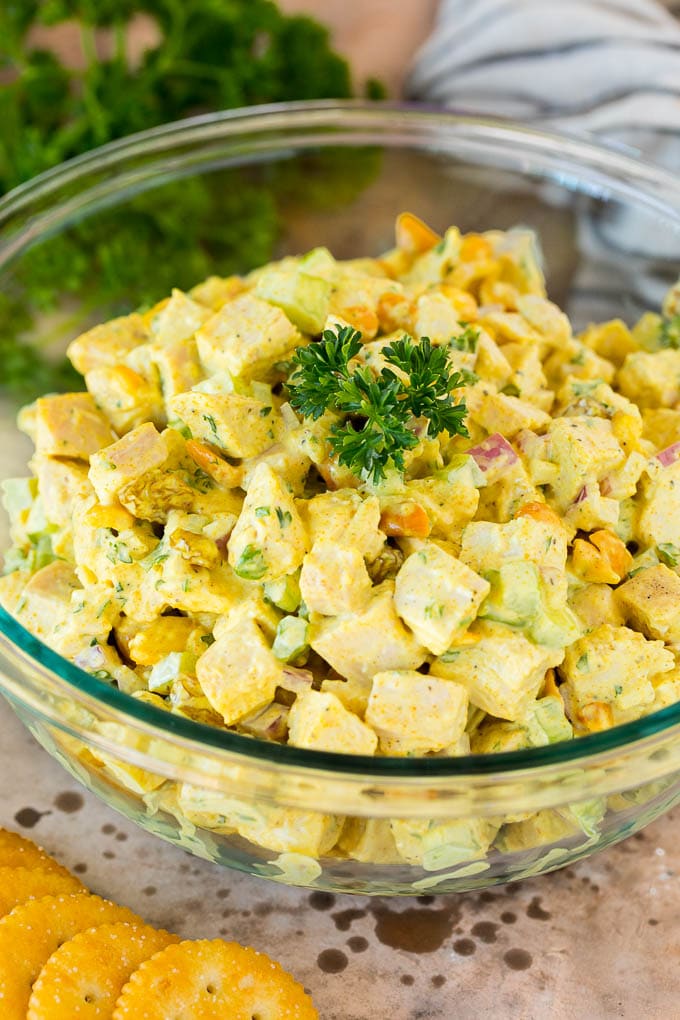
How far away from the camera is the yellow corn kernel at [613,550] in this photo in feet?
6.14

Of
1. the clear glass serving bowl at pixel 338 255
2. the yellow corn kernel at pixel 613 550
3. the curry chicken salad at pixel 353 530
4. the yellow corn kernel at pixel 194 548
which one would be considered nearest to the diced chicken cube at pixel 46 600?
the curry chicken salad at pixel 353 530

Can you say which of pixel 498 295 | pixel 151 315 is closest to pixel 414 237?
pixel 498 295

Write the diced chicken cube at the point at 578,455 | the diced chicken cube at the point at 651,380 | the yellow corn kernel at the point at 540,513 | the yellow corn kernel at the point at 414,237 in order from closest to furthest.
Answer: the yellow corn kernel at the point at 540,513
the diced chicken cube at the point at 578,455
the diced chicken cube at the point at 651,380
the yellow corn kernel at the point at 414,237

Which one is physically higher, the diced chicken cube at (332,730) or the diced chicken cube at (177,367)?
the diced chicken cube at (177,367)

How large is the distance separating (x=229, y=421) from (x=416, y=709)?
601mm

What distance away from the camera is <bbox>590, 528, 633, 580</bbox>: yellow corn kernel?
6.14 feet

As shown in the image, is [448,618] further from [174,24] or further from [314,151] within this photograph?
[174,24]

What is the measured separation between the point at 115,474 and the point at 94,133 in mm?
1659

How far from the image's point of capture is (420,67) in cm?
344

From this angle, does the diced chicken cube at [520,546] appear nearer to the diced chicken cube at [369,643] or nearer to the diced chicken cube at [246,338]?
the diced chicken cube at [369,643]

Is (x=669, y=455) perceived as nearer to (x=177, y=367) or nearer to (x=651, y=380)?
(x=651, y=380)

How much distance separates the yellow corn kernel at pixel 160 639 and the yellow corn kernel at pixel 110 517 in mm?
170

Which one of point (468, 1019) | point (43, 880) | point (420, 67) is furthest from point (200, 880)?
point (420, 67)

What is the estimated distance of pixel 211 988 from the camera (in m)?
1.71
